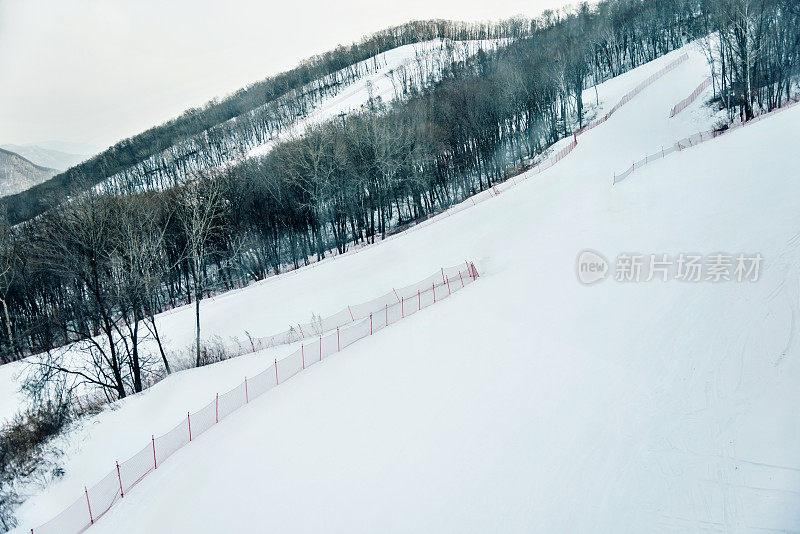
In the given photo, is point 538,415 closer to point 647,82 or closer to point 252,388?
point 252,388

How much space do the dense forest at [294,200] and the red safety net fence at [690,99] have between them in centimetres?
133

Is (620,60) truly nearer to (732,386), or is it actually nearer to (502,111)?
(502,111)

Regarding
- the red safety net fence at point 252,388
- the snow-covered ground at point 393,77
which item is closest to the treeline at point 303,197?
the red safety net fence at point 252,388

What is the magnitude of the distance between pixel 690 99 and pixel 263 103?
510 feet

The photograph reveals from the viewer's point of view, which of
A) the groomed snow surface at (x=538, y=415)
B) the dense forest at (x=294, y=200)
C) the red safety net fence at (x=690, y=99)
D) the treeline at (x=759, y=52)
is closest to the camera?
the groomed snow surface at (x=538, y=415)

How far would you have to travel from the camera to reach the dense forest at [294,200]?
2458cm

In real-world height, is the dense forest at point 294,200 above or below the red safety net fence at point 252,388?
above

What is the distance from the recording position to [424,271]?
25906 mm

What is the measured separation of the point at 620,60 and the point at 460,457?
102822 mm

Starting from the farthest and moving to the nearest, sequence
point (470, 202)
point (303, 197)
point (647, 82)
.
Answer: point (647, 82), point (303, 197), point (470, 202)

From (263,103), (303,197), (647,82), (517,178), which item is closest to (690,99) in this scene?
(647,82)

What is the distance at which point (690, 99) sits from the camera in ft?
152

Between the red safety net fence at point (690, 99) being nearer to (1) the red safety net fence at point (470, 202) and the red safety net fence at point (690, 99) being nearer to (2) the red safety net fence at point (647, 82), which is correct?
(1) the red safety net fence at point (470, 202)

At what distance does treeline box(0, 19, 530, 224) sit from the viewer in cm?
13162
